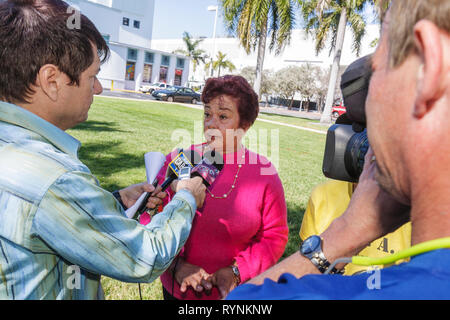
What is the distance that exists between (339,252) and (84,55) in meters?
1.08

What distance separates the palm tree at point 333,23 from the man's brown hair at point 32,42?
815 inches

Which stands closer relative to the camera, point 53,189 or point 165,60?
point 53,189

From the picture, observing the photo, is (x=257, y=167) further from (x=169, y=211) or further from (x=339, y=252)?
(x=339, y=252)

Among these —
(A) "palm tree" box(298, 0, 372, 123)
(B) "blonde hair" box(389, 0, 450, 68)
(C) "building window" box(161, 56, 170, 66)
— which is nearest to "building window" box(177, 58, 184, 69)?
(C) "building window" box(161, 56, 170, 66)

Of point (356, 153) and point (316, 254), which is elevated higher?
point (356, 153)

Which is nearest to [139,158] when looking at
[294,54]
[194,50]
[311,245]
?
[311,245]

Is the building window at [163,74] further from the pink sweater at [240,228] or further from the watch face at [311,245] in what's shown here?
the watch face at [311,245]

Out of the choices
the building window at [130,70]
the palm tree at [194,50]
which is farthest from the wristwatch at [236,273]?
the palm tree at [194,50]

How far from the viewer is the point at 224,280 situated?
1981 mm

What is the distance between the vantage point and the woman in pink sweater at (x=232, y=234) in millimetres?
2012

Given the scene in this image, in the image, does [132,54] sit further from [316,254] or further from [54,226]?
[316,254]

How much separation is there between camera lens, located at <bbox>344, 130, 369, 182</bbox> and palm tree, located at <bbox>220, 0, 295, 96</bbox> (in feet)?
61.1

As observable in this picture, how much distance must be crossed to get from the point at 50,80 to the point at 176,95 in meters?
28.2

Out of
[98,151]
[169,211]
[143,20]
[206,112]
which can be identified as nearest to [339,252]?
[169,211]
